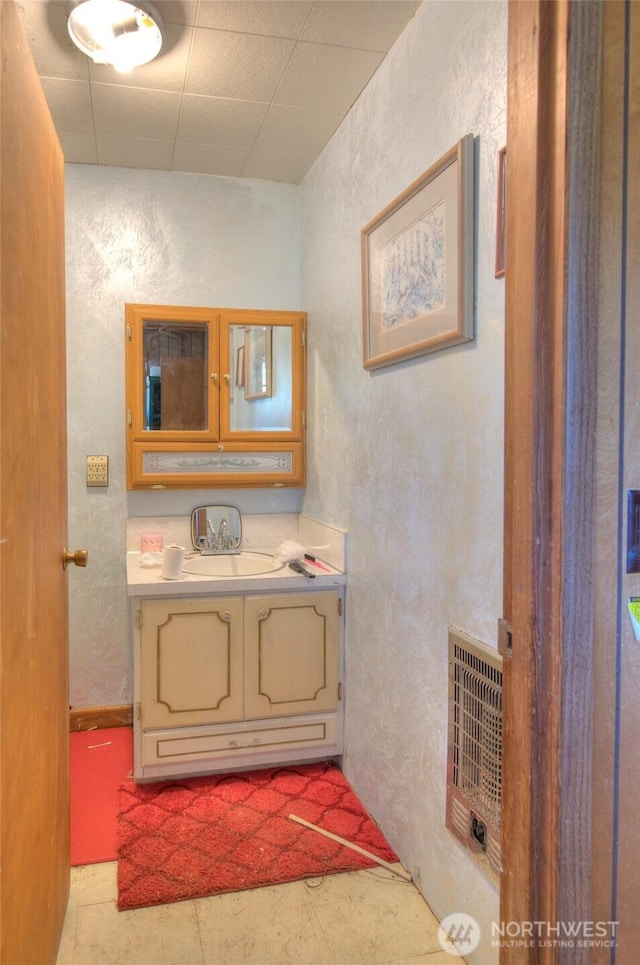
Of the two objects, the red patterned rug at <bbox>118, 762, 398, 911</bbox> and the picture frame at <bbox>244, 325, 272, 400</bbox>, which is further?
the picture frame at <bbox>244, 325, 272, 400</bbox>

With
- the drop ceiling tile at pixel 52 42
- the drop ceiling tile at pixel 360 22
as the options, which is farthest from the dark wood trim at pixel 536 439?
the drop ceiling tile at pixel 52 42

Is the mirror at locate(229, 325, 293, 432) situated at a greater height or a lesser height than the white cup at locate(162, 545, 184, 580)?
greater

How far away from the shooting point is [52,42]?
6.00ft

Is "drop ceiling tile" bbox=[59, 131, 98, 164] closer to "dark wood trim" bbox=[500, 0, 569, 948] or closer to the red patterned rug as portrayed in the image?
"dark wood trim" bbox=[500, 0, 569, 948]

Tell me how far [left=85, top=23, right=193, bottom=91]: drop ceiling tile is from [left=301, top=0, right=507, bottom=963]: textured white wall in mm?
574

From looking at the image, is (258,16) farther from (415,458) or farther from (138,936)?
(138,936)

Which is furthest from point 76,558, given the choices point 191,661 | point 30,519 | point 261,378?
point 261,378

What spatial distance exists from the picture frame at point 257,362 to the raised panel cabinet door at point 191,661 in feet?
2.99

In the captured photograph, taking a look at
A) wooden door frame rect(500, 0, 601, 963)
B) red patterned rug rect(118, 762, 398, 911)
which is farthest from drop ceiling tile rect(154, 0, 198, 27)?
red patterned rug rect(118, 762, 398, 911)

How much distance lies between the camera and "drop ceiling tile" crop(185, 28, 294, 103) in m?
1.83

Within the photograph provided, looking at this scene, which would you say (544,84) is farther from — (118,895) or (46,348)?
(118,895)

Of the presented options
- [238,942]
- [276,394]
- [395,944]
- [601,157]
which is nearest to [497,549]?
[601,157]

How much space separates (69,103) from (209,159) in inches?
23.8

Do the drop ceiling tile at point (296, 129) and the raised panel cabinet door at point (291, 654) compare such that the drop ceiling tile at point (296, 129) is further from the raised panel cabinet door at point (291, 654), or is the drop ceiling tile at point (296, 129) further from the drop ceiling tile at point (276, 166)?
the raised panel cabinet door at point (291, 654)
